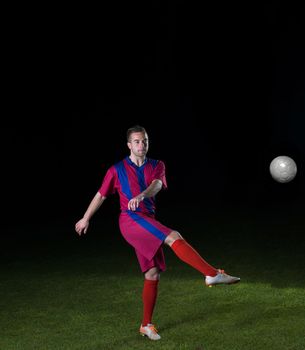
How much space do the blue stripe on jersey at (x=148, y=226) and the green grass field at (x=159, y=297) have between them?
0.69 metres

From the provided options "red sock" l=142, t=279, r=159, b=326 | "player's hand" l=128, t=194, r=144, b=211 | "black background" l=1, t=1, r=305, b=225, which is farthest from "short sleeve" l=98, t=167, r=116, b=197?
"black background" l=1, t=1, r=305, b=225

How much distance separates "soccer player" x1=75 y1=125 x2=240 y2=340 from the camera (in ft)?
13.1

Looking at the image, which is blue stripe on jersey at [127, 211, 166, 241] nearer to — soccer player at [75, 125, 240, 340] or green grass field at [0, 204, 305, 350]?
soccer player at [75, 125, 240, 340]

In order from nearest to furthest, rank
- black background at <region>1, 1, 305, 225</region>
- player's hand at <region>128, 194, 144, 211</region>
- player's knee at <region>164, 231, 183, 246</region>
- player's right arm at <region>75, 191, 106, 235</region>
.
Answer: player's hand at <region>128, 194, 144, 211</region> → player's knee at <region>164, 231, 183, 246</region> → player's right arm at <region>75, 191, 106, 235</region> → black background at <region>1, 1, 305, 225</region>

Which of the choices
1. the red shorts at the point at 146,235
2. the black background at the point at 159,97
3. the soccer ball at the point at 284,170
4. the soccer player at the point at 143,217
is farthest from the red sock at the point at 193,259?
the black background at the point at 159,97

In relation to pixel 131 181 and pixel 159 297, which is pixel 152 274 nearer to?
pixel 131 181

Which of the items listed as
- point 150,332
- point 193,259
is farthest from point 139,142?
point 150,332

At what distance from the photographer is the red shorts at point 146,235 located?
4.00 meters

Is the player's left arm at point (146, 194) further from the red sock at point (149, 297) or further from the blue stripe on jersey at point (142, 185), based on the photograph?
the red sock at point (149, 297)

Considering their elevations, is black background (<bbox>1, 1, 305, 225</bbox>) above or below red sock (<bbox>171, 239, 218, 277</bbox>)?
above

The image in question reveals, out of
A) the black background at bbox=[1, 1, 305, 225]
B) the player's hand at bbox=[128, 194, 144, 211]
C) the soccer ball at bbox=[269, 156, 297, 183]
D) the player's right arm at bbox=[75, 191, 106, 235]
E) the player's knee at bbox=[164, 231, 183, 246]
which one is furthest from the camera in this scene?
the black background at bbox=[1, 1, 305, 225]

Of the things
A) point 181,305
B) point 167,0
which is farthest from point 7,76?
point 181,305

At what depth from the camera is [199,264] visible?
12.7ft

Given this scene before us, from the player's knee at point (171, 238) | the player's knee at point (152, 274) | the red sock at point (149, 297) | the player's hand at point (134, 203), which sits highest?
the player's hand at point (134, 203)
